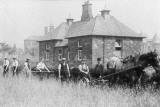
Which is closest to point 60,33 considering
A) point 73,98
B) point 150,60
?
point 150,60

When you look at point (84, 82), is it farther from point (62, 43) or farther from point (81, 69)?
point (62, 43)

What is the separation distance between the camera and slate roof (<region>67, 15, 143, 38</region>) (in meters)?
31.7

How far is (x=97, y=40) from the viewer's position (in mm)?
31203

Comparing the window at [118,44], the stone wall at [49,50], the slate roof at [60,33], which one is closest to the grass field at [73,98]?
the window at [118,44]

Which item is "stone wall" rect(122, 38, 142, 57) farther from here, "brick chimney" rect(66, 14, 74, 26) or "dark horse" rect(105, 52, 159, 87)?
"dark horse" rect(105, 52, 159, 87)

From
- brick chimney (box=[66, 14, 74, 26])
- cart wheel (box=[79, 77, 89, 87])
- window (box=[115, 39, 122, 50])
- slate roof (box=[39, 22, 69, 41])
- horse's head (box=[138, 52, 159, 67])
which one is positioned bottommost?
cart wheel (box=[79, 77, 89, 87])

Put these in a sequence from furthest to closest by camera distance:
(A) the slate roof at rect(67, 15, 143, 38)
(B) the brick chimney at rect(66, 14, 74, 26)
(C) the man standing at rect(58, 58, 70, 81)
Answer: (B) the brick chimney at rect(66, 14, 74, 26) → (A) the slate roof at rect(67, 15, 143, 38) → (C) the man standing at rect(58, 58, 70, 81)

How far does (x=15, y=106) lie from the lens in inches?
279

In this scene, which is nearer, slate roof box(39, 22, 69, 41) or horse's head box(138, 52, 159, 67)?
horse's head box(138, 52, 159, 67)

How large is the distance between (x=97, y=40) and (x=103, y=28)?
200 cm

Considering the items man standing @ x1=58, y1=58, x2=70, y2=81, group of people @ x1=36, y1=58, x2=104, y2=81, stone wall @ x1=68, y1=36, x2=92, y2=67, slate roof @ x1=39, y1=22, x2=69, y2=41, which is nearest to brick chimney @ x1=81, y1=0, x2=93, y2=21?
stone wall @ x1=68, y1=36, x2=92, y2=67

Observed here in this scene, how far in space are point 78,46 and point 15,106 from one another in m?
26.0

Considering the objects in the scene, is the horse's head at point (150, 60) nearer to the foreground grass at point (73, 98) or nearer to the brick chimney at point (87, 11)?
the foreground grass at point (73, 98)

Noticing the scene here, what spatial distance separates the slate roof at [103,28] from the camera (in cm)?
3173
